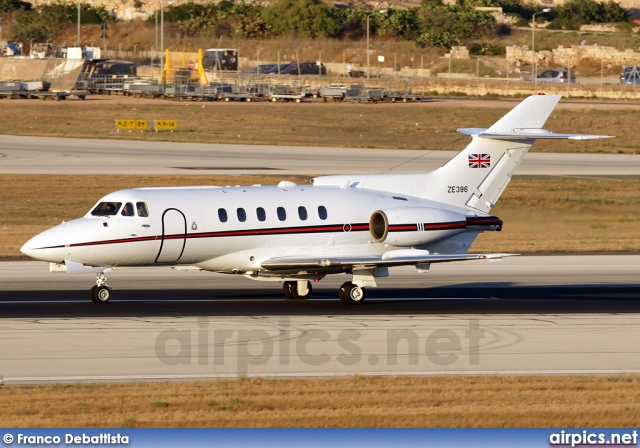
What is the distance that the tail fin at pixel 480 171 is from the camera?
94.6 feet

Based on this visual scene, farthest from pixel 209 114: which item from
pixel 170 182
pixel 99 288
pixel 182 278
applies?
pixel 99 288

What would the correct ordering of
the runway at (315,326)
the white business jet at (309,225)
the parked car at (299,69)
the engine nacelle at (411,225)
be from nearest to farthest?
the runway at (315,326), the white business jet at (309,225), the engine nacelle at (411,225), the parked car at (299,69)

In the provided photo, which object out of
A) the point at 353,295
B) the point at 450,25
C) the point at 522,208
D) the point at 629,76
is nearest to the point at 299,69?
the point at 629,76

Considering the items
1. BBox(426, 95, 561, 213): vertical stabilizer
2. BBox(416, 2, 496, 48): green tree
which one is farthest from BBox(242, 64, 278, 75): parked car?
BBox(426, 95, 561, 213): vertical stabilizer

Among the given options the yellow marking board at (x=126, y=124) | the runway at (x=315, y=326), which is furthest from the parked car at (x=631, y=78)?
the runway at (x=315, y=326)

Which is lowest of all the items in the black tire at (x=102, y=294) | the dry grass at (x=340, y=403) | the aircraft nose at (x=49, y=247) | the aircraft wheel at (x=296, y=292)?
the aircraft wheel at (x=296, y=292)

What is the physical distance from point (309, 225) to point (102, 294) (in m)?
5.33

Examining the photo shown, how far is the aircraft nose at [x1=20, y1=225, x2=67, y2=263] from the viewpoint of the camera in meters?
24.7

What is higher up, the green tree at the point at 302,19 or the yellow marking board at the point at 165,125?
the green tree at the point at 302,19

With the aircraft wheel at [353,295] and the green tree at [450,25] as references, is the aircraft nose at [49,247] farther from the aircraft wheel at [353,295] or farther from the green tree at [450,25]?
the green tree at [450,25]

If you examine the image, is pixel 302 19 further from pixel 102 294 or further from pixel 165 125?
pixel 102 294

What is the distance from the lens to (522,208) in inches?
1219

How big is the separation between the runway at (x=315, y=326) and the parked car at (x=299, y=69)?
83.4 m

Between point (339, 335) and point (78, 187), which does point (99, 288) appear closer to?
point (339, 335)
